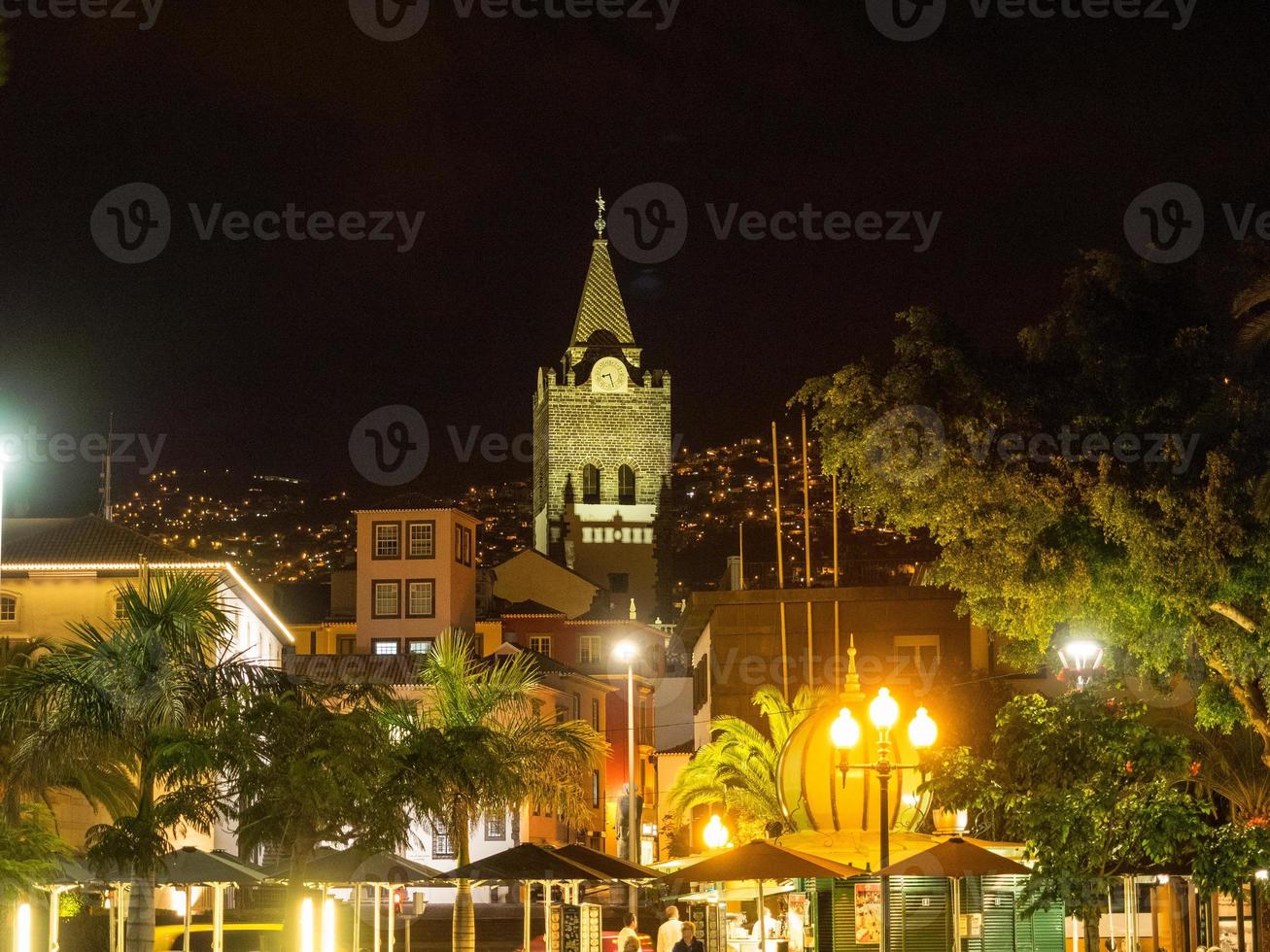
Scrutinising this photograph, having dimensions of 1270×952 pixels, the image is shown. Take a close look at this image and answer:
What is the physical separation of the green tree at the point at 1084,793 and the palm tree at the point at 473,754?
25.9 feet

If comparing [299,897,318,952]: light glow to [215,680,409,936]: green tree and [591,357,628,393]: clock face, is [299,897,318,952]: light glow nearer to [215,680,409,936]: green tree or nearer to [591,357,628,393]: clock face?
[215,680,409,936]: green tree

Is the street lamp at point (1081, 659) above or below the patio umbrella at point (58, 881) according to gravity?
above

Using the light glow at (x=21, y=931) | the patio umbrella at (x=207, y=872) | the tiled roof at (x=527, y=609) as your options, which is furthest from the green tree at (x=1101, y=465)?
the tiled roof at (x=527, y=609)

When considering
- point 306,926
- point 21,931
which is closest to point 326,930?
point 306,926

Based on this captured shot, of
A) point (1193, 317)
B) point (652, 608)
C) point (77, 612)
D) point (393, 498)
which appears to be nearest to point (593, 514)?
point (652, 608)

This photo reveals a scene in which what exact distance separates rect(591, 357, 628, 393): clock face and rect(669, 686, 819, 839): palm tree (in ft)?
265

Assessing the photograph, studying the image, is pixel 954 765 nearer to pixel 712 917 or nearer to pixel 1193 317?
pixel 1193 317

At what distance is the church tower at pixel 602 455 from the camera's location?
124625mm

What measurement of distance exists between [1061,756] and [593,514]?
101m

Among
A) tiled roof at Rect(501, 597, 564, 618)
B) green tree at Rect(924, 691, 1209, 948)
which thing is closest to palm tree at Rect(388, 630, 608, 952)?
green tree at Rect(924, 691, 1209, 948)

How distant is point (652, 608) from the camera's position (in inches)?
4628

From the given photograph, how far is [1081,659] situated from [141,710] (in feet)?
48.8

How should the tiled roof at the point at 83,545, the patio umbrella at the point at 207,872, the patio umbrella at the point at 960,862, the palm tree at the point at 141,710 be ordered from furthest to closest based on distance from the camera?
the tiled roof at the point at 83,545 → the patio umbrella at the point at 207,872 → the palm tree at the point at 141,710 → the patio umbrella at the point at 960,862

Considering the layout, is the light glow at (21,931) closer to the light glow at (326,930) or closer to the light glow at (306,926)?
the light glow at (306,926)
